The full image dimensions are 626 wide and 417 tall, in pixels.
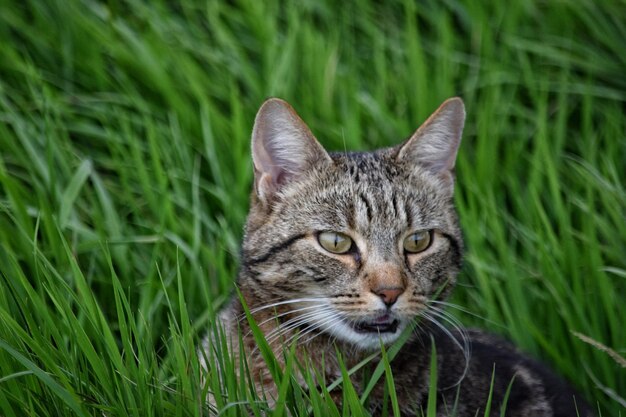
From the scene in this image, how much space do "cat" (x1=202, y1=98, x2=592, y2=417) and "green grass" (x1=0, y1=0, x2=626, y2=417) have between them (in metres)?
0.22

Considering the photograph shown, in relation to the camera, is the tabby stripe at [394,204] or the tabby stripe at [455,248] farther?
the tabby stripe at [455,248]

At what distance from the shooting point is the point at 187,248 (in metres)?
4.02

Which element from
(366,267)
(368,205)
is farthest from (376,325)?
(368,205)

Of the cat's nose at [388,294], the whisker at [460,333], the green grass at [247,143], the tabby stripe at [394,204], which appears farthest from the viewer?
the green grass at [247,143]

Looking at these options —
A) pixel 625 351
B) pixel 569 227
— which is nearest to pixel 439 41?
pixel 569 227

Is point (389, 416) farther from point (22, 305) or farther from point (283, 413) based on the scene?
→ point (22, 305)

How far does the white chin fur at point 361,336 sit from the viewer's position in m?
3.12

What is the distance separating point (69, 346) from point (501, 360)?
1.46 m

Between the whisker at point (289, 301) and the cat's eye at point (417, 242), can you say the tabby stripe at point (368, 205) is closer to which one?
the cat's eye at point (417, 242)

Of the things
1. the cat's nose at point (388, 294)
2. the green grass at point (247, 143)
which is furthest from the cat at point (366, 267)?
the green grass at point (247, 143)

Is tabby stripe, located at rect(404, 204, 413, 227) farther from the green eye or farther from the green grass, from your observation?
the green grass

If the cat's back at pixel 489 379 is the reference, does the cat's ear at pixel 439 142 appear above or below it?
above

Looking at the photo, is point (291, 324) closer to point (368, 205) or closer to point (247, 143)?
point (368, 205)

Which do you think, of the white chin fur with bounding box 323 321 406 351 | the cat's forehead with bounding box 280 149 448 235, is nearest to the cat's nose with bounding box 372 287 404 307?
the white chin fur with bounding box 323 321 406 351
